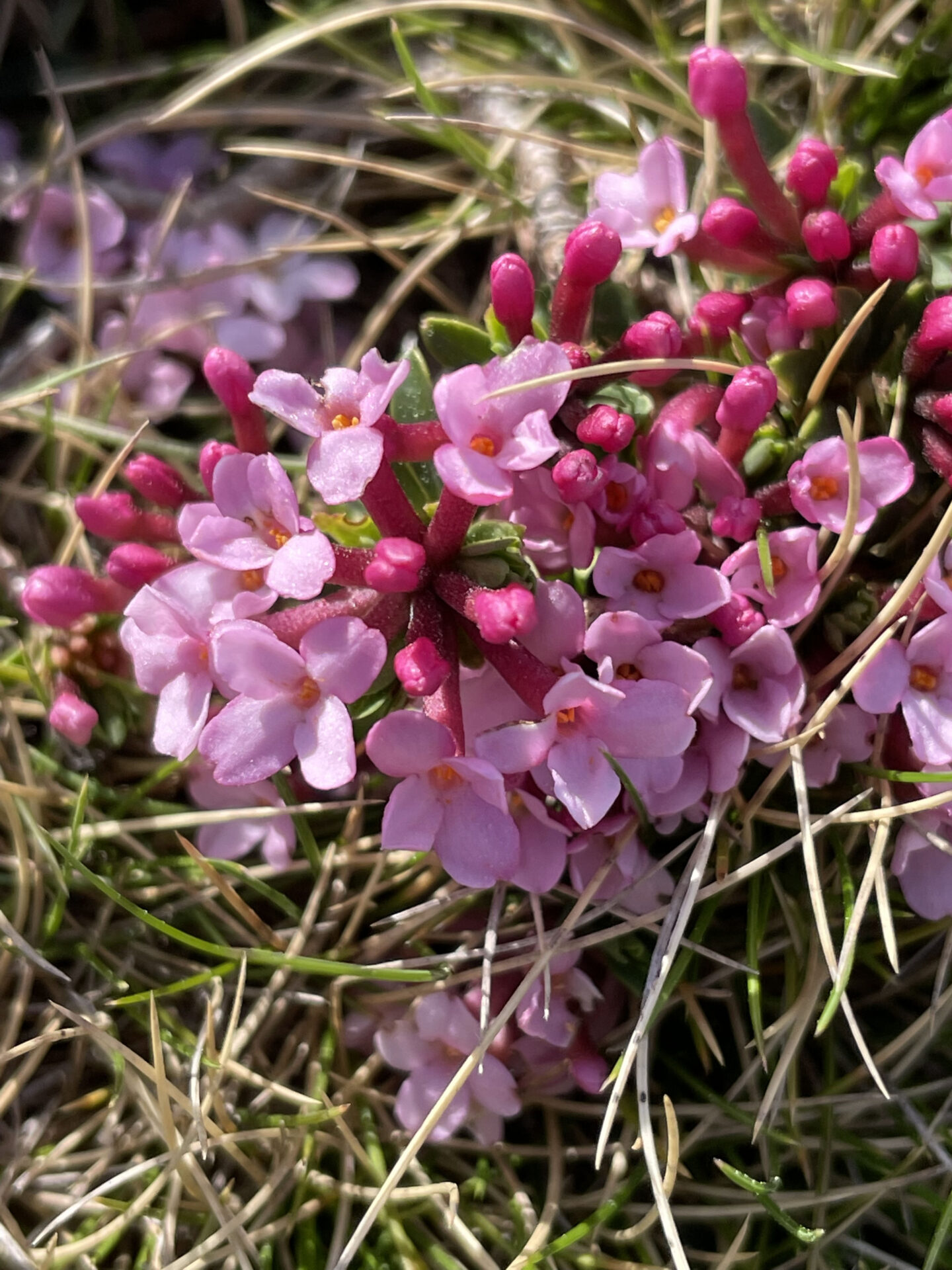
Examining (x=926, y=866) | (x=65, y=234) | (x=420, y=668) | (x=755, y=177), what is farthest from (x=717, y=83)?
(x=65, y=234)

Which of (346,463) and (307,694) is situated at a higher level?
(346,463)

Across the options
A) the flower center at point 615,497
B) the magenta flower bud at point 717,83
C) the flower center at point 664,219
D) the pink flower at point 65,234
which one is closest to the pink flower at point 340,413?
the flower center at point 615,497

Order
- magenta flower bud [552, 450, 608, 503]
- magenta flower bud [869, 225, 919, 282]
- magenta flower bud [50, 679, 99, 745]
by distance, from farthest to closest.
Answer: magenta flower bud [50, 679, 99, 745], magenta flower bud [869, 225, 919, 282], magenta flower bud [552, 450, 608, 503]

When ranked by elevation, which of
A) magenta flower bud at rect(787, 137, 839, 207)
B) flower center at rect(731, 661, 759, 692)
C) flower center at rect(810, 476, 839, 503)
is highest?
magenta flower bud at rect(787, 137, 839, 207)

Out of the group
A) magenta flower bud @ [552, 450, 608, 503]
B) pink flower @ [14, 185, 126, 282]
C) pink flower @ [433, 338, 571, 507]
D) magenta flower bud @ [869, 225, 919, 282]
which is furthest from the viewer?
pink flower @ [14, 185, 126, 282]

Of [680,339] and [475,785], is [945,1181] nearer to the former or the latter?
[475,785]

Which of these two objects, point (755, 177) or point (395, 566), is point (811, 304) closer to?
point (755, 177)

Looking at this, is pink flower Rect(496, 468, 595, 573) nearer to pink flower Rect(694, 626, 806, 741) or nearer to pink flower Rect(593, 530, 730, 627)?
pink flower Rect(593, 530, 730, 627)

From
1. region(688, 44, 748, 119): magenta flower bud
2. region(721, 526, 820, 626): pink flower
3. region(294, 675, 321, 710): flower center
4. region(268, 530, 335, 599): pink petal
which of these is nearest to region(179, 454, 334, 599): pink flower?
region(268, 530, 335, 599): pink petal

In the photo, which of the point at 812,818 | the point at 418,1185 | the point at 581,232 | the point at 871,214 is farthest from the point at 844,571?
the point at 418,1185
